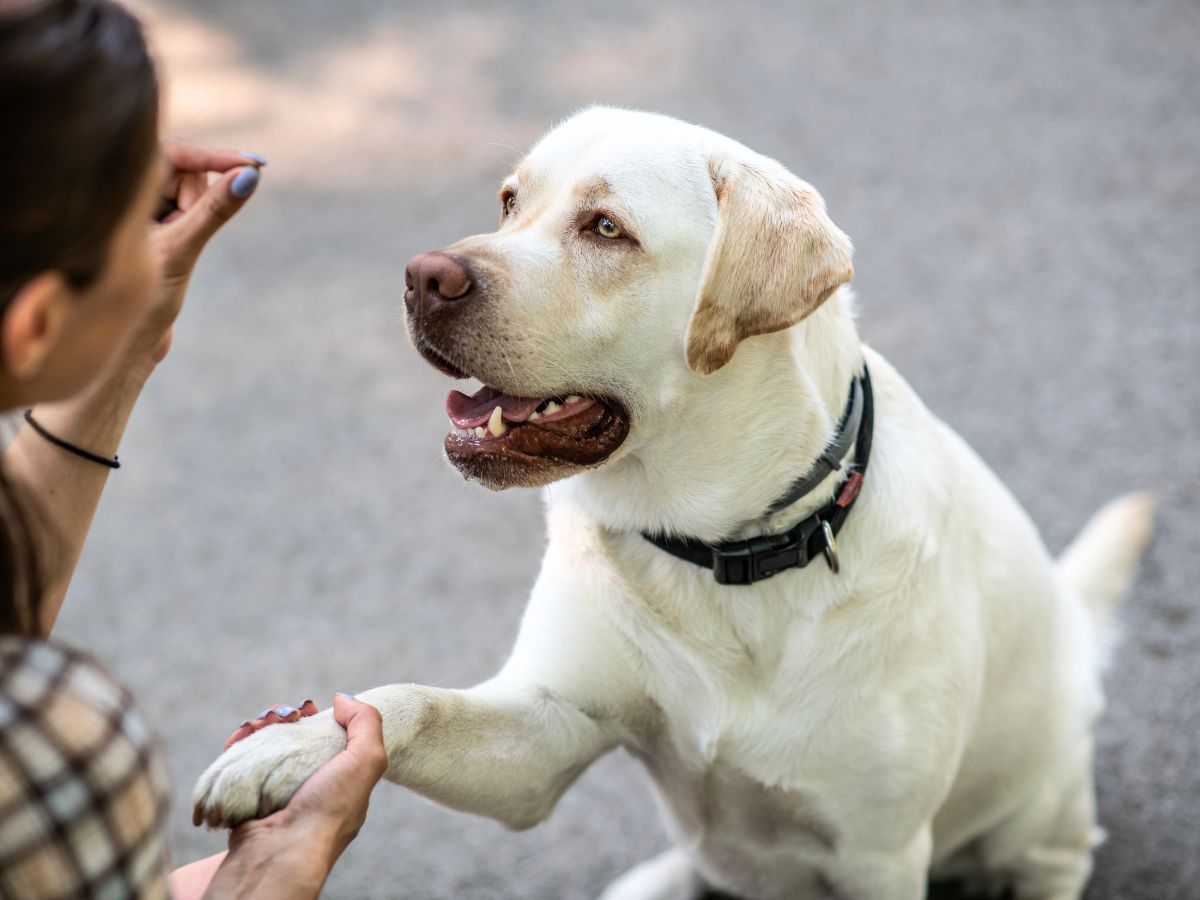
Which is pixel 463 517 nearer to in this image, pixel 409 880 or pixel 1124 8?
pixel 409 880

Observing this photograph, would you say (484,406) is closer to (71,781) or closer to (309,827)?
(309,827)

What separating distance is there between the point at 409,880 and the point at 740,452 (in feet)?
4.38

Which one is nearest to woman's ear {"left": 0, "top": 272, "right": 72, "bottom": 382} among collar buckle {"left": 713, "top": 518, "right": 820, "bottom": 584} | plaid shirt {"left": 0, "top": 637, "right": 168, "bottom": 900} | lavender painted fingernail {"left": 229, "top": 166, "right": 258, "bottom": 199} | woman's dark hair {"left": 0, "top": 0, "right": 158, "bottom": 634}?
woman's dark hair {"left": 0, "top": 0, "right": 158, "bottom": 634}

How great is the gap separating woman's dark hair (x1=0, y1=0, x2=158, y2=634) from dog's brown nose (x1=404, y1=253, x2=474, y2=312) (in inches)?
22.8

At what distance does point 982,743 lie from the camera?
6.95 feet

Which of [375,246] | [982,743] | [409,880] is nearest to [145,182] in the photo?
[982,743]

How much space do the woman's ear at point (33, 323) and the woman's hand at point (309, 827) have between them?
2.01ft

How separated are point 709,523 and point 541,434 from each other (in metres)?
0.29

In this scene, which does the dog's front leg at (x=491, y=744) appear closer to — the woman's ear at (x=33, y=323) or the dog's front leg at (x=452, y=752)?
the dog's front leg at (x=452, y=752)

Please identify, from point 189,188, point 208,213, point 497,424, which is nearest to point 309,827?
point 497,424

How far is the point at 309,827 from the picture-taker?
4.83 ft

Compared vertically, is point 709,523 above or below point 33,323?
below

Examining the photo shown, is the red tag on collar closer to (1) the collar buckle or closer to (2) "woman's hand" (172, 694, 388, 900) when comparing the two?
(1) the collar buckle

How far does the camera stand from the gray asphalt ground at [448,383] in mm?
2785
